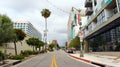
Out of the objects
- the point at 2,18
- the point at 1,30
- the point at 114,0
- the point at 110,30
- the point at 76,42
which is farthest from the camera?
the point at 76,42

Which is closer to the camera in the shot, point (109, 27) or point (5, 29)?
point (5, 29)

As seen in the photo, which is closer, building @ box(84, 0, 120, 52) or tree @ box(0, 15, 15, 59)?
tree @ box(0, 15, 15, 59)

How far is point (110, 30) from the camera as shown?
138 ft

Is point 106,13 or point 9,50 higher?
point 106,13

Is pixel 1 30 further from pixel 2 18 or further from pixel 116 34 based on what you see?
pixel 116 34

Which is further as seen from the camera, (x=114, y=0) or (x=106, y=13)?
(x=106, y=13)

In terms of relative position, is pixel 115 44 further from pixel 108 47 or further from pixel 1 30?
pixel 1 30

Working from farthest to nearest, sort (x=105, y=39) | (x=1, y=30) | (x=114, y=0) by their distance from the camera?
(x=105, y=39), (x=114, y=0), (x=1, y=30)

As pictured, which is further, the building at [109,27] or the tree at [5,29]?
the building at [109,27]

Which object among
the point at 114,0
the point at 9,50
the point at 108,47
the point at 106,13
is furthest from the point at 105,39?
the point at 9,50

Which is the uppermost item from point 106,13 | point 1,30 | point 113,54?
point 106,13

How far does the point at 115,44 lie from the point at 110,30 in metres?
3.44

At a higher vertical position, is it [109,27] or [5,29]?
[109,27]

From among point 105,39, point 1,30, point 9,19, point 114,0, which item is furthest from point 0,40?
point 105,39
